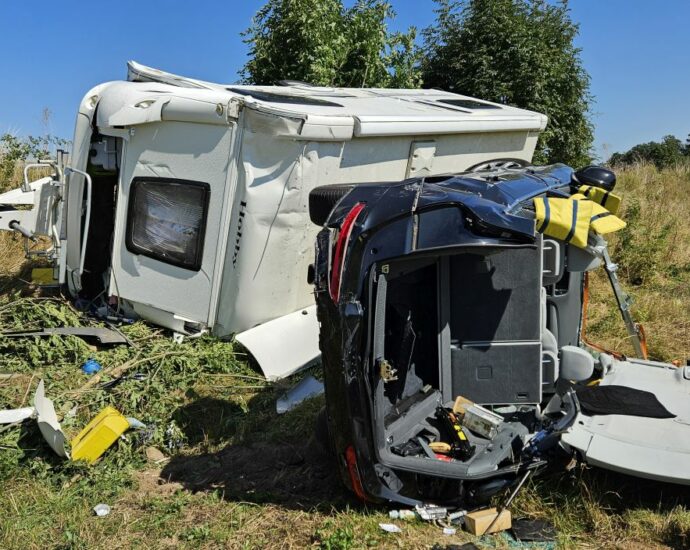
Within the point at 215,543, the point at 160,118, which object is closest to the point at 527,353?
the point at 215,543

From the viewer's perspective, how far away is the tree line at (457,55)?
1036 cm

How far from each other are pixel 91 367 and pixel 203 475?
1930 mm

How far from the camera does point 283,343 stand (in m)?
5.87

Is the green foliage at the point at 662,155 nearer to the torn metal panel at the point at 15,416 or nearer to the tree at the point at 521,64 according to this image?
the tree at the point at 521,64

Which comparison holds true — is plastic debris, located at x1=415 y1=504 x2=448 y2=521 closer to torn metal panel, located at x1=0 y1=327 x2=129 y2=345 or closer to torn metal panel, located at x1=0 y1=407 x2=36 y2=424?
torn metal panel, located at x1=0 y1=407 x2=36 y2=424

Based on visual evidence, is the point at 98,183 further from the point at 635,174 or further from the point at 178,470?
the point at 635,174

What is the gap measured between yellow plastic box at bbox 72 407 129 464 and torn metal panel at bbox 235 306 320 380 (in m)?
1.47

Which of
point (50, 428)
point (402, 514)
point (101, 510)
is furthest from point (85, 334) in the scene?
point (402, 514)

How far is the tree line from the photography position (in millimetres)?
10359

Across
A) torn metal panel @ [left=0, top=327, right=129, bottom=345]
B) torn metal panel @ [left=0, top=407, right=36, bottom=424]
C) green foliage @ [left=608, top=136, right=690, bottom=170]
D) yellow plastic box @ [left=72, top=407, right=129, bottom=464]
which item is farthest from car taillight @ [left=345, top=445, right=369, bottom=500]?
green foliage @ [left=608, top=136, right=690, bottom=170]

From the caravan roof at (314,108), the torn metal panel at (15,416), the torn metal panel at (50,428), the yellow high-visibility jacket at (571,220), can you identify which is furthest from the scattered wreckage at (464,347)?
the caravan roof at (314,108)

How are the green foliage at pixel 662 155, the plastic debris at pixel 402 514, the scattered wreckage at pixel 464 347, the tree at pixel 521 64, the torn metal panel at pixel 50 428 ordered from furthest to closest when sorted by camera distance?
the green foliage at pixel 662 155
the tree at pixel 521 64
the torn metal panel at pixel 50 428
the plastic debris at pixel 402 514
the scattered wreckage at pixel 464 347

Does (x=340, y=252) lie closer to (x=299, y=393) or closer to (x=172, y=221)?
(x=299, y=393)

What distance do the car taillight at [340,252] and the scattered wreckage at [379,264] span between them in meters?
0.01
